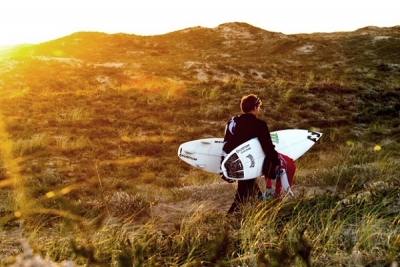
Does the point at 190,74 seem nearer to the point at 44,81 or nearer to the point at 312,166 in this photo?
the point at 44,81

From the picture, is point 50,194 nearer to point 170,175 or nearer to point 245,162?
point 170,175

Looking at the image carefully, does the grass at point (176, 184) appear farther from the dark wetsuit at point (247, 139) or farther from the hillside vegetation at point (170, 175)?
the dark wetsuit at point (247, 139)

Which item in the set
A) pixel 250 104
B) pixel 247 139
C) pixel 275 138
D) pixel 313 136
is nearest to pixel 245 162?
pixel 247 139

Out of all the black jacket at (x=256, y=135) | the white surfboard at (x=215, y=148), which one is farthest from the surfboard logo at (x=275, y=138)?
the black jacket at (x=256, y=135)

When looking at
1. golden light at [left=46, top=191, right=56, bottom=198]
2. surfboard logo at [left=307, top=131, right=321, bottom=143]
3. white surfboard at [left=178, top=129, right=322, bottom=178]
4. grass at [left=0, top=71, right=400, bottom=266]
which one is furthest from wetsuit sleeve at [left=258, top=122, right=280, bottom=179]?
golden light at [left=46, top=191, right=56, bottom=198]

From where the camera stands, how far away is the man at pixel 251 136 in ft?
21.9

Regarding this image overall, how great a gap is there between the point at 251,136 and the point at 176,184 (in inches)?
195

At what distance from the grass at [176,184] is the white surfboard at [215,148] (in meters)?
0.68

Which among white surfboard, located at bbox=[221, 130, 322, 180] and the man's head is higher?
the man's head

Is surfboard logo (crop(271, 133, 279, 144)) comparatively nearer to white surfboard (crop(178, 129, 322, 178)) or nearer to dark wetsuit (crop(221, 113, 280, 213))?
white surfboard (crop(178, 129, 322, 178))

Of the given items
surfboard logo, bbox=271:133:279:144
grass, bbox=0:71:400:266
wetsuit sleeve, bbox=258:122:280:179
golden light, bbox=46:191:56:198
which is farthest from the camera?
golden light, bbox=46:191:56:198

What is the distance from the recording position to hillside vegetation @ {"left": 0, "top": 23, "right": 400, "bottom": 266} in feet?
14.9

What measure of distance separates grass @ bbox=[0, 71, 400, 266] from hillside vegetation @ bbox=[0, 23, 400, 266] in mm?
34

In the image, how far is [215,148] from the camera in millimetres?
8641
